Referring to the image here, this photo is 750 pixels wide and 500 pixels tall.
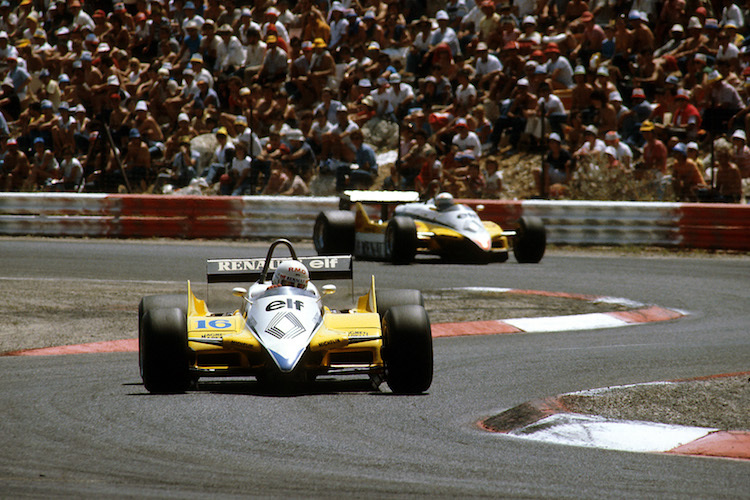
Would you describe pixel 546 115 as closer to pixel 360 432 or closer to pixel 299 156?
pixel 299 156

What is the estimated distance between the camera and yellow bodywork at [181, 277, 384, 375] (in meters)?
7.25

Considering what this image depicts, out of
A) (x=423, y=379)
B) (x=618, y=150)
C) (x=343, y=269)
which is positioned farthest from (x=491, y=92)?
(x=423, y=379)

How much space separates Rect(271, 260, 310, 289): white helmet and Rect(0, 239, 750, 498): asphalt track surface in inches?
29.0

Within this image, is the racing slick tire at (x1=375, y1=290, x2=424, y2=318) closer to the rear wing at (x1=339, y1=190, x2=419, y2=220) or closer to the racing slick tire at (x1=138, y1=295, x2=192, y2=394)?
the racing slick tire at (x1=138, y1=295, x2=192, y2=394)

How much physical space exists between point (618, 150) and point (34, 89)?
508 inches

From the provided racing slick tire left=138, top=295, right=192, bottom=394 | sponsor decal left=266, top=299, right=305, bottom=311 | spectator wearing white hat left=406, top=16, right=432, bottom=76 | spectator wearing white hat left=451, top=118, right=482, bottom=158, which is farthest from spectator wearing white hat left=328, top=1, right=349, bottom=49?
racing slick tire left=138, top=295, right=192, bottom=394

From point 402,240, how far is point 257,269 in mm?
7674

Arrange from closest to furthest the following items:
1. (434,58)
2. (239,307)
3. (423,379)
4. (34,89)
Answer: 1. (423,379)
2. (239,307)
3. (434,58)
4. (34,89)

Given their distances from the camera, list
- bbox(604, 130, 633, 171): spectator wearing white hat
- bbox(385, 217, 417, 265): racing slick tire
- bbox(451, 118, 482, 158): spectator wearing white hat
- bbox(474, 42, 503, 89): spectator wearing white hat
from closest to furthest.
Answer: bbox(385, 217, 417, 265): racing slick tire, bbox(604, 130, 633, 171): spectator wearing white hat, bbox(451, 118, 482, 158): spectator wearing white hat, bbox(474, 42, 503, 89): spectator wearing white hat

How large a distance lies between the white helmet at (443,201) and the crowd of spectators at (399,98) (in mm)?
1940

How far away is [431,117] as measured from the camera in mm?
A: 19359

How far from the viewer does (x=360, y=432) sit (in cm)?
609

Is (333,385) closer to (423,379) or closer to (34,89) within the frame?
(423,379)

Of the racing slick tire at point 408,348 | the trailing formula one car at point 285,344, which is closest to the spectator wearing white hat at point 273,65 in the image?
the trailing formula one car at point 285,344
